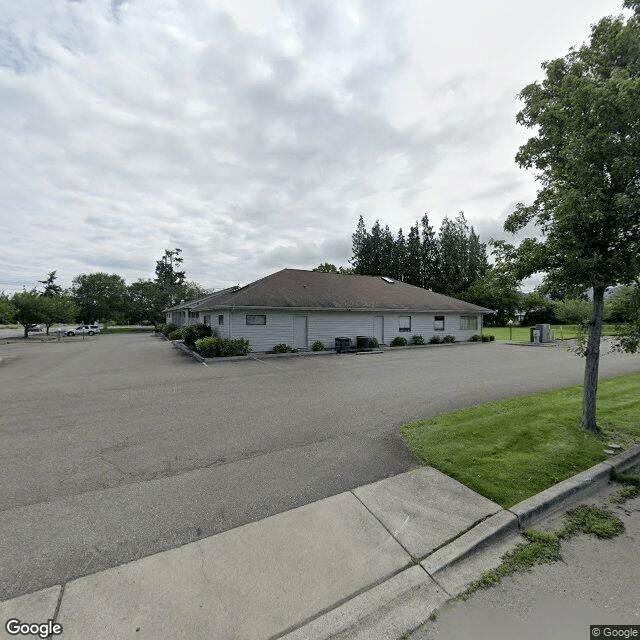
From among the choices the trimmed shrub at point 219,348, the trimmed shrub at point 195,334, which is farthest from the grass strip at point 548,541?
the trimmed shrub at point 195,334

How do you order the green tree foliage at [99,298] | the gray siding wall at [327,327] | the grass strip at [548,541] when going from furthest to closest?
the green tree foliage at [99,298] → the gray siding wall at [327,327] → the grass strip at [548,541]

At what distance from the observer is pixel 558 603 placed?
2578mm

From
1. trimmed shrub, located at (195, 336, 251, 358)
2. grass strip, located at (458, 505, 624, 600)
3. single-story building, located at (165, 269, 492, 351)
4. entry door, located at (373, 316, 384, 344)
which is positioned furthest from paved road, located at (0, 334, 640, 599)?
entry door, located at (373, 316, 384, 344)

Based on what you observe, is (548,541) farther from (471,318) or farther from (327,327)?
(471,318)

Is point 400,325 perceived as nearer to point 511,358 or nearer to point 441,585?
point 511,358

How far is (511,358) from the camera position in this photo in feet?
53.2

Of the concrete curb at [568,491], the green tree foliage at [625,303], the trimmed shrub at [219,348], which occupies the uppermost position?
the green tree foliage at [625,303]

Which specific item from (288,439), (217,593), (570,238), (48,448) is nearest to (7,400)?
(48,448)

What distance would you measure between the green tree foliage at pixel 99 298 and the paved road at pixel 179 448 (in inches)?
2015

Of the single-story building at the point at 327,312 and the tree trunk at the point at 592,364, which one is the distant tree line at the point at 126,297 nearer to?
the single-story building at the point at 327,312

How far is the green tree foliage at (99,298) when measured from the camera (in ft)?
184

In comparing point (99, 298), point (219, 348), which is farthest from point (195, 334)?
point (99, 298)

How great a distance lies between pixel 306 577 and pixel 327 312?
17.4 m

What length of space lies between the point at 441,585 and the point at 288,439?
138 inches
